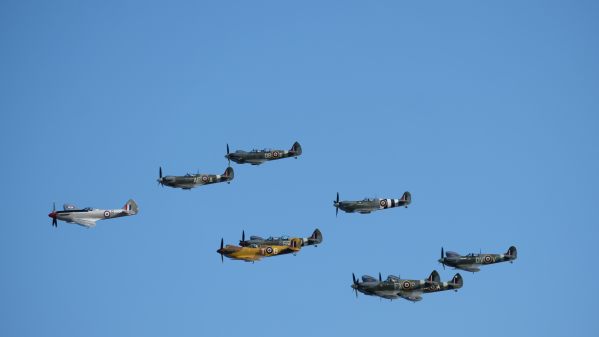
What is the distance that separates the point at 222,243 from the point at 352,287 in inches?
800

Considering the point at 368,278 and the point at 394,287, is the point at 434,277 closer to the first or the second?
the point at 394,287

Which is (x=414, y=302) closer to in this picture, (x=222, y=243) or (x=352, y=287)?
(x=352, y=287)

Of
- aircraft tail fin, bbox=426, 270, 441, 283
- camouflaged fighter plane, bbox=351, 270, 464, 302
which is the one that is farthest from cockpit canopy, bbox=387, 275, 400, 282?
aircraft tail fin, bbox=426, 270, 441, 283

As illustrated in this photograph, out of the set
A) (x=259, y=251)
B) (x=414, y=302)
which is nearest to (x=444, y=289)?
(x=414, y=302)

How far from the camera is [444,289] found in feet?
655

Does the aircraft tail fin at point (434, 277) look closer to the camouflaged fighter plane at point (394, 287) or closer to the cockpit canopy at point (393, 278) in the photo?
the camouflaged fighter plane at point (394, 287)

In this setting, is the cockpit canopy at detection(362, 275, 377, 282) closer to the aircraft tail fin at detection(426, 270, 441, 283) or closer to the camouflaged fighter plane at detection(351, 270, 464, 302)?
the camouflaged fighter plane at detection(351, 270, 464, 302)

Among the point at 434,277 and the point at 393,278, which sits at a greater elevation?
the point at 393,278

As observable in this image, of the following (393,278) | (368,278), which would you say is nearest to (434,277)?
(393,278)

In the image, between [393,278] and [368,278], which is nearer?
→ [393,278]

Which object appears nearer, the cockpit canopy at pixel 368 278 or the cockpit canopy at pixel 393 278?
the cockpit canopy at pixel 393 278

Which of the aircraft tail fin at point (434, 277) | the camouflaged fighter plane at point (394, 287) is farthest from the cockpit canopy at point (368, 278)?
the aircraft tail fin at point (434, 277)

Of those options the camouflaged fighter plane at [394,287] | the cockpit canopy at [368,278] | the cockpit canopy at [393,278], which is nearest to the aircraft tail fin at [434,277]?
the camouflaged fighter plane at [394,287]

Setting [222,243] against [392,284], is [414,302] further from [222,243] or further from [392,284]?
[222,243]
